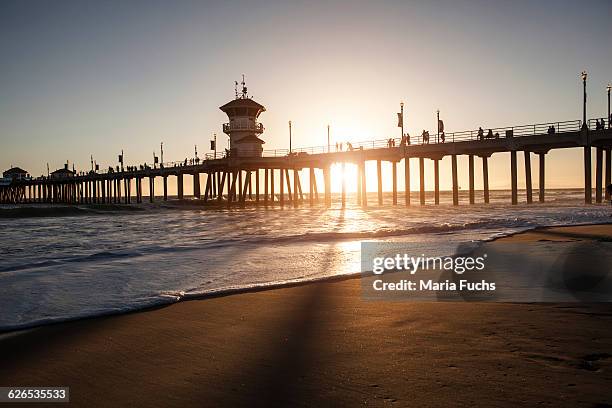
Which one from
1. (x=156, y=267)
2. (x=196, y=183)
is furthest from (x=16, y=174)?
(x=156, y=267)

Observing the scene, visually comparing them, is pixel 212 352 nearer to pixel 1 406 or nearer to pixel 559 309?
pixel 1 406

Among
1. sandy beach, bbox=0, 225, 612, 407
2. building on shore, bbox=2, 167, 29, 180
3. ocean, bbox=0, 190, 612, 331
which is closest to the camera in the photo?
sandy beach, bbox=0, 225, 612, 407

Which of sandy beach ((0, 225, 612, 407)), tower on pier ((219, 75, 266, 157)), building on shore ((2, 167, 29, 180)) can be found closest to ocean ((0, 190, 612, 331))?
sandy beach ((0, 225, 612, 407))

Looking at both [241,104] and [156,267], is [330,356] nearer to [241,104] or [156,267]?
[156,267]

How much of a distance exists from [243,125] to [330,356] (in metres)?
52.7

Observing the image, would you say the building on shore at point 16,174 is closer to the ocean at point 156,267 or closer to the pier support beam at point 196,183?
the pier support beam at point 196,183

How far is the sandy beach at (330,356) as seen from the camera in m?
3.09

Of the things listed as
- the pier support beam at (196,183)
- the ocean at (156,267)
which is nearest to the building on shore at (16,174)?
the pier support beam at (196,183)

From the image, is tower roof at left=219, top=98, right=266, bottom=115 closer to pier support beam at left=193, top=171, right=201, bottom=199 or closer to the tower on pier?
the tower on pier

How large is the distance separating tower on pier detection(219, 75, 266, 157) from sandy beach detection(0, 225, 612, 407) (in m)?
48.6

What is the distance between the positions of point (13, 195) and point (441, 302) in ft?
451

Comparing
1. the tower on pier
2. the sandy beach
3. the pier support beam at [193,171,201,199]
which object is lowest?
the sandy beach

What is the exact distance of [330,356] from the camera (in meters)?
3.84

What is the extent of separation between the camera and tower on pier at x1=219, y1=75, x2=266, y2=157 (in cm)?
5353
